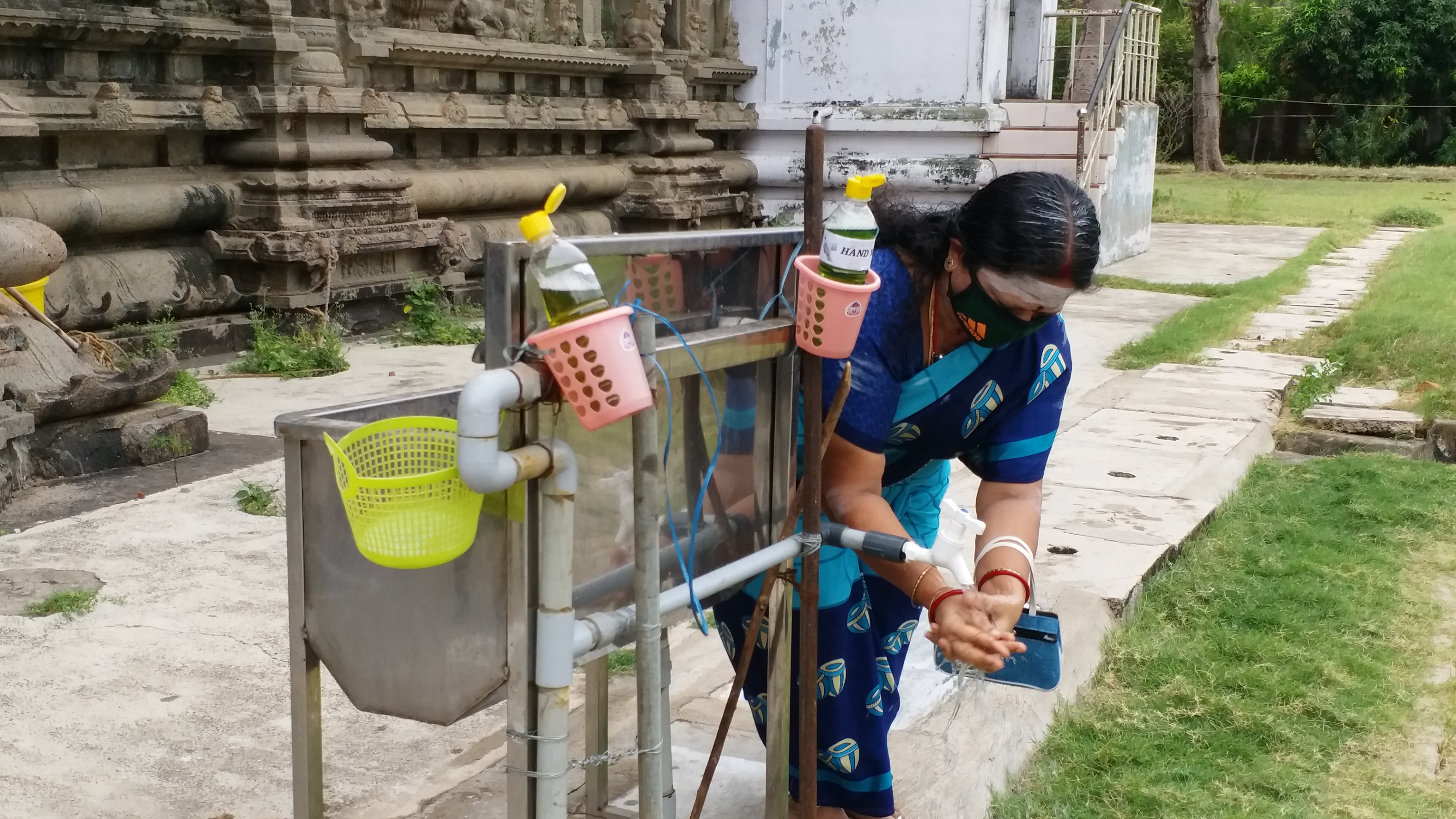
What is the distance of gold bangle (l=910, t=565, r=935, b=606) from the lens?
7.09 ft

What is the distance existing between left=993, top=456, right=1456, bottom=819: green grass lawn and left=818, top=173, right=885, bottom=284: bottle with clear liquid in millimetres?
1341

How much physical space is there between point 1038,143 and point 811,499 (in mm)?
10959

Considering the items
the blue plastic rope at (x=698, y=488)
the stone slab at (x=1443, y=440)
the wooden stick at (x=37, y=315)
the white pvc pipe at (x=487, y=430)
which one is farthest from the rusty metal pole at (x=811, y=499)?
the stone slab at (x=1443, y=440)

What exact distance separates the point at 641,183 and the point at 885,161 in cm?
247

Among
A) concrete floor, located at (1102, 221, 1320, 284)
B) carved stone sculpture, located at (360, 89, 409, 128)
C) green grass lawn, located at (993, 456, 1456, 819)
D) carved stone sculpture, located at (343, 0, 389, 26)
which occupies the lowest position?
green grass lawn, located at (993, 456, 1456, 819)

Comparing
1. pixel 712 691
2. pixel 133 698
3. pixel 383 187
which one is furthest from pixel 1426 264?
pixel 133 698

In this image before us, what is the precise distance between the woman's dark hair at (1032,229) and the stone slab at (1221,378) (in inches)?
203

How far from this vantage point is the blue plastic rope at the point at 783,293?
2143 millimetres

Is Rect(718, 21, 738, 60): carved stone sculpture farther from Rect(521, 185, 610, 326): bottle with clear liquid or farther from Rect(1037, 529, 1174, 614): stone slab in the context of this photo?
Rect(521, 185, 610, 326): bottle with clear liquid

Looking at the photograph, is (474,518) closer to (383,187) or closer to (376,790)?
(376,790)

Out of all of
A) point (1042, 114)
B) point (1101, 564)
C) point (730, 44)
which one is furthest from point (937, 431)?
point (1042, 114)

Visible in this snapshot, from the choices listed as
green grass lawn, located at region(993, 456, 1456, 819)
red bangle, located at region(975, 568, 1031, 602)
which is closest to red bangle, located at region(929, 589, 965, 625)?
red bangle, located at region(975, 568, 1031, 602)

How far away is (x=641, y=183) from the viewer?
1107 cm

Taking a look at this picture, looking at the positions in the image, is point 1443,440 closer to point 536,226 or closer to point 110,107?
point 536,226
